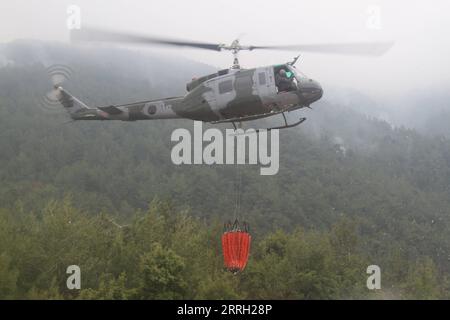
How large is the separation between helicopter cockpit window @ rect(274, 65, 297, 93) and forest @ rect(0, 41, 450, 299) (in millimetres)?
8941

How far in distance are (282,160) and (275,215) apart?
39.0 metres

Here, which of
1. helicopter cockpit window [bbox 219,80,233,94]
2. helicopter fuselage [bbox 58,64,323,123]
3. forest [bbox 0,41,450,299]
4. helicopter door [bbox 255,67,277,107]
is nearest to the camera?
helicopter door [bbox 255,67,277,107]

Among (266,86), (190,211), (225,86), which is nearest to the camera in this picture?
(266,86)

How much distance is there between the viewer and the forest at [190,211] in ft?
102

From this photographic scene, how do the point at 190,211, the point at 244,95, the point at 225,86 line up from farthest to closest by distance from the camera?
the point at 190,211
the point at 225,86
the point at 244,95

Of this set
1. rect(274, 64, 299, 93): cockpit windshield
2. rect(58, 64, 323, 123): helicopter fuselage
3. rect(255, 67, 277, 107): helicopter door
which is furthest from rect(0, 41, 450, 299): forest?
rect(274, 64, 299, 93): cockpit windshield

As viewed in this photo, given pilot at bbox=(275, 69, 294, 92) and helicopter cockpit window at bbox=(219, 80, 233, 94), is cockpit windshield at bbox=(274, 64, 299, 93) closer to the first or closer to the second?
pilot at bbox=(275, 69, 294, 92)

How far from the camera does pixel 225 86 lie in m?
20.6

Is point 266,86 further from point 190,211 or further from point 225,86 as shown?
point 190,211

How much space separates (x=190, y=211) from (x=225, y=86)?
8350 cm

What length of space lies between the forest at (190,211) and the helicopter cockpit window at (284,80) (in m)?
8.94

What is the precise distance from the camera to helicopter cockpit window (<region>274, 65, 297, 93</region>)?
20094 mm

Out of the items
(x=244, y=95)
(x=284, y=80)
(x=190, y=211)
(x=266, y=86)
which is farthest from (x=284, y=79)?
(x=190, y=211)

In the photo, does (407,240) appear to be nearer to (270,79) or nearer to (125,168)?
(125,168)
